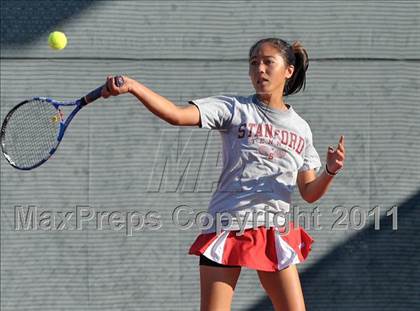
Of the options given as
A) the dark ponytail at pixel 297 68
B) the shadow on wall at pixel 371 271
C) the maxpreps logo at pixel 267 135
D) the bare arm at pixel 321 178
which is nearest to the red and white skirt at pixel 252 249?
the bare arm at pixel 321 178

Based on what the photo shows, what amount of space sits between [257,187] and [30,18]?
187 cm

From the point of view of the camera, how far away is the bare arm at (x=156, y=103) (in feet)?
10.2

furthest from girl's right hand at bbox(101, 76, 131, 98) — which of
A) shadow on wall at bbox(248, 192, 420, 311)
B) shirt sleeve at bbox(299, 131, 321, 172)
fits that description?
shadow on wall at bbox(248, 192, 420, 311)

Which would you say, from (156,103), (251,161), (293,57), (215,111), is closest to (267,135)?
(251,161)

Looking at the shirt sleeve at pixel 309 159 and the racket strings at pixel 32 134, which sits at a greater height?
the racket strings at pixel 32 134

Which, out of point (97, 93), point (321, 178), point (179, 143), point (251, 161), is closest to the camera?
point (97, 93)

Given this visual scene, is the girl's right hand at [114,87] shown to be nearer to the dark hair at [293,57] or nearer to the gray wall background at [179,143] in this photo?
the dark hair at [293,57]

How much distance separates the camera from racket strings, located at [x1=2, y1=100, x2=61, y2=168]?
13.6 ft

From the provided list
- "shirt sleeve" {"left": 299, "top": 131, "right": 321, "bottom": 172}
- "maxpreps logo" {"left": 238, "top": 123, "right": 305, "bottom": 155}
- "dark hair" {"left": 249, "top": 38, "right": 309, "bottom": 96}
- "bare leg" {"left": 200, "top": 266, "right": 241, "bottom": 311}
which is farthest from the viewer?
"shirt sleeve" {"left": 299, "top": 131, "right": 321, "bottom": 172}

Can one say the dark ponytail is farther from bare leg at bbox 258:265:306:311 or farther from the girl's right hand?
the girl's right hand

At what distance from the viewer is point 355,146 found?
5.04 meters

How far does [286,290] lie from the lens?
356 cm

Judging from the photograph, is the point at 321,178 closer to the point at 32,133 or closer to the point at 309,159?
the point at 309,159

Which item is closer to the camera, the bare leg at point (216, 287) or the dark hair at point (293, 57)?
the bare leg at point (216, 287)
